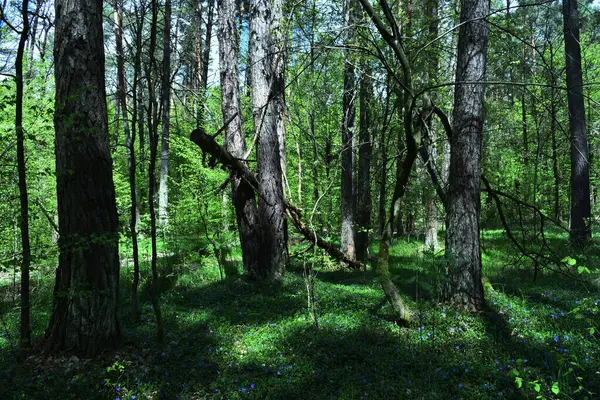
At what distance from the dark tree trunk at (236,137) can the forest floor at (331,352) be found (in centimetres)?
113

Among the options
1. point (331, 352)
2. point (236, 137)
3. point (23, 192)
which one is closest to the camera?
point (23, 192)

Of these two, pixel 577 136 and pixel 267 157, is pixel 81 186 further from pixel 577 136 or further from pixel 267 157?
pixel 577 136

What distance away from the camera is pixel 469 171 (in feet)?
18.6

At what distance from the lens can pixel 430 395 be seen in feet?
11.9

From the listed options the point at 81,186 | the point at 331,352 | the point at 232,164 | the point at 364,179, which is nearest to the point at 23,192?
the point at 81,186

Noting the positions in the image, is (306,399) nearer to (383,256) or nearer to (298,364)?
(298,364)

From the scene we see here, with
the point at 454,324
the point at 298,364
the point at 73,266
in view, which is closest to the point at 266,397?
the point at 298,364

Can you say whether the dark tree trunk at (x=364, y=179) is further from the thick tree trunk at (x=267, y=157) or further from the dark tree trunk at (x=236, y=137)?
the dark tree trunk at (x=236, y=137)

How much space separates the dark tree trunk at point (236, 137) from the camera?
7.99 metres

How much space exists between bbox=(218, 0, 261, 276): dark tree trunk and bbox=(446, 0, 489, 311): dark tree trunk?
13.0ft

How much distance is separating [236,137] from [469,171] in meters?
5.09

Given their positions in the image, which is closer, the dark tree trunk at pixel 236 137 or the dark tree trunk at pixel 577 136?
the dark tree trunk at pixel 236 137

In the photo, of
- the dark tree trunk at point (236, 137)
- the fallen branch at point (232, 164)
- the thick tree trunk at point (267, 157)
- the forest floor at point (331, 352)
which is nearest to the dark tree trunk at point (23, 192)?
the forest floor at point (331, 352)

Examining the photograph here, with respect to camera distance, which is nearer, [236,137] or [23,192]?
[23,192]
